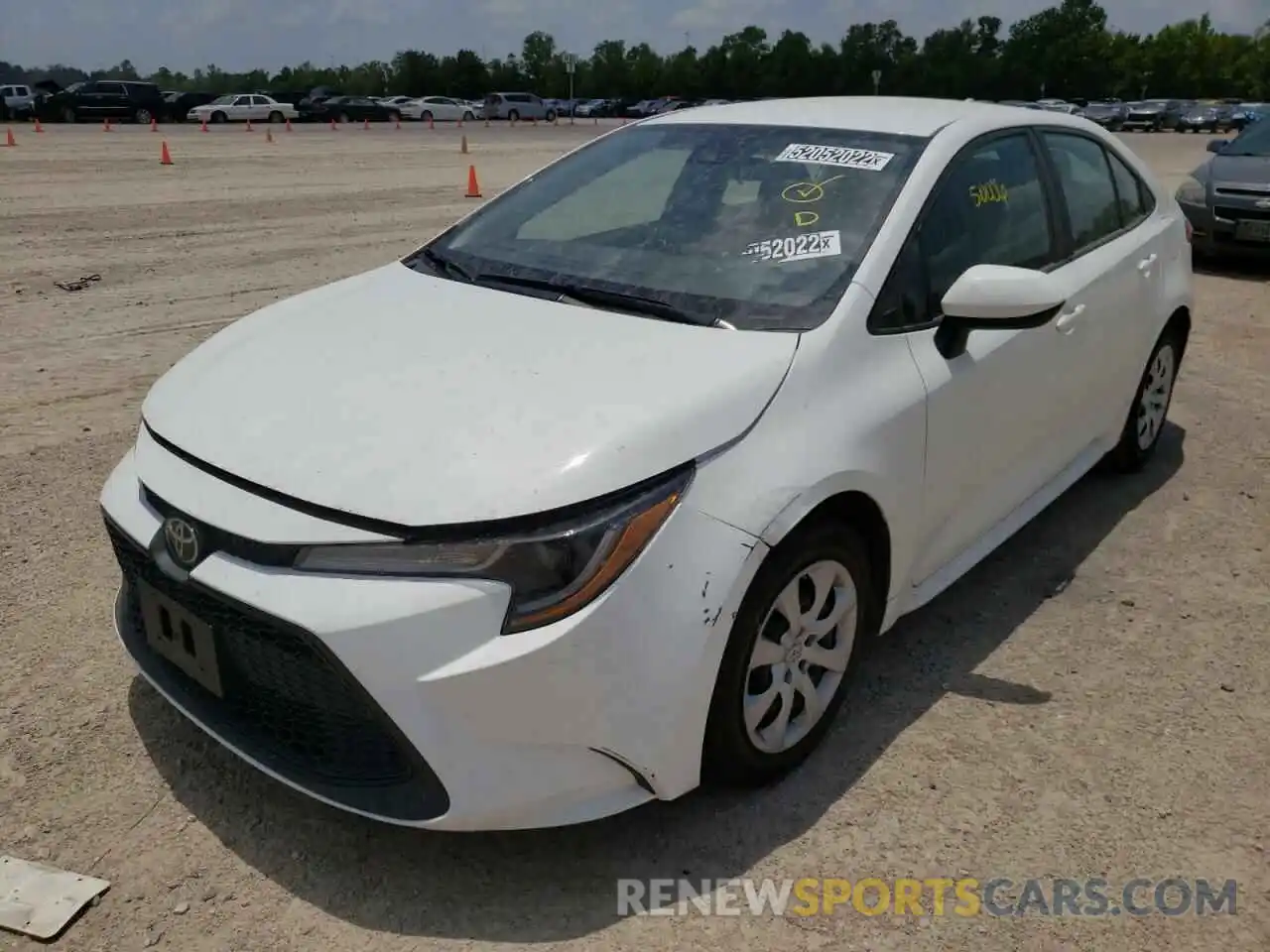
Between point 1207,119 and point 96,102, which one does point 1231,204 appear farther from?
point 1207,119

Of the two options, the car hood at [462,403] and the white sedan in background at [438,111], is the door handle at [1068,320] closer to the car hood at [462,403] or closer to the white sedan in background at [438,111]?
the car hood at [462,403]

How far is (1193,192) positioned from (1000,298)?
8.94 metres

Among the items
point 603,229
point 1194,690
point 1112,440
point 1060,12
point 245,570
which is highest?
point 1060,12

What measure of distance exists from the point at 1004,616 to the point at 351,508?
2.42m

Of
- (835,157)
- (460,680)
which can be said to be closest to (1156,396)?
(835,157)

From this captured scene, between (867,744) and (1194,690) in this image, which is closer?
(867,744)

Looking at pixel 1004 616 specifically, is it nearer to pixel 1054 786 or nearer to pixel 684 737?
pixel 1054 786

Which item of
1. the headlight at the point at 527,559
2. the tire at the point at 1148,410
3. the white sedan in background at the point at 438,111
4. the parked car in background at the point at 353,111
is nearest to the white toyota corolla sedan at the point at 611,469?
the headlight at the point at 527,559

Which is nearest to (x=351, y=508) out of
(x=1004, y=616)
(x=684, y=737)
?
(x=684, y=737)

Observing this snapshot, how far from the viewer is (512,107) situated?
5606cm

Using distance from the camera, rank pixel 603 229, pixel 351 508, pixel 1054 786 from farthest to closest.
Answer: pixel 603 229, pixel 1054 786, pixel 351 508

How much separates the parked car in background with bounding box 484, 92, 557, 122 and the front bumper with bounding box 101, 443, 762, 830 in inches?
2233

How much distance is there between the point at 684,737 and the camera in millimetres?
2406

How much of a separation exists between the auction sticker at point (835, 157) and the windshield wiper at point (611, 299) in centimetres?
78
